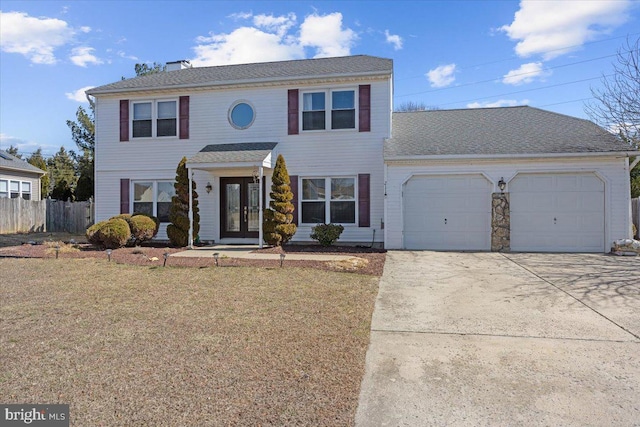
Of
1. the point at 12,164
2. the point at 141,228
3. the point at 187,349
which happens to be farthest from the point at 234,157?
the point at 12,164

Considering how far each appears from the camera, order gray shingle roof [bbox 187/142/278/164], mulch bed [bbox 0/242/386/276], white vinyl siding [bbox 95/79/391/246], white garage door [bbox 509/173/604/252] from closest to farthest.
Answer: mulch bed [bbox 0/242/386/276] → white garage door [bbox 509/173/604/252] → gray shingle roof [bbox 187/142/278/164] → white vinyl siding [bbox 95/79/391/246]

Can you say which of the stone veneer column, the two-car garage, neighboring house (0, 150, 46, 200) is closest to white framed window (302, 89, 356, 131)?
the two-car garage

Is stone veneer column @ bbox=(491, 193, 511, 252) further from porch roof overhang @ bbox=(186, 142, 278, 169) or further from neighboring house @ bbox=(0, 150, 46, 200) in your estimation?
neighboring house @ bbox=(0, 150, 46, 200)

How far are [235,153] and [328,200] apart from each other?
3330 millimetres

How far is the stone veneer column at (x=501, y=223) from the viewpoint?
38.2ft

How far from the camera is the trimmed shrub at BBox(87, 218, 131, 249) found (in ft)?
36.9

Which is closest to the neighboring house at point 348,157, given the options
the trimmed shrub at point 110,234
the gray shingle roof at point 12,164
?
the trimmed shrub at point 110,234

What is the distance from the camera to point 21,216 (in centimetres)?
1786

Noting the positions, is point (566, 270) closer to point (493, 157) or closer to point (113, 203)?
point (493, 157)

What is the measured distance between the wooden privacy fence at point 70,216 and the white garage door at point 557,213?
18.0 m

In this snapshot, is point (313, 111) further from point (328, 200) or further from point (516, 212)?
point (516, 212)

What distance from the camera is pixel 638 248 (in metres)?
10.8

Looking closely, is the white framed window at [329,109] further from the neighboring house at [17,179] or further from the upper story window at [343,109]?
the neighboring house at [17,179]

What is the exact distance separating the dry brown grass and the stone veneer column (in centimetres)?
611
